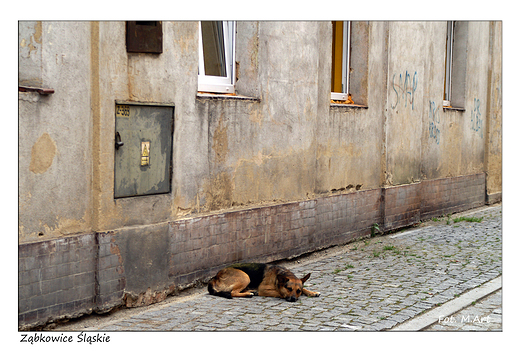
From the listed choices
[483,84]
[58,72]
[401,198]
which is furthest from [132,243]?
[483,84]

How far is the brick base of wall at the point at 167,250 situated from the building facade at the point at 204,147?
19 millimetres

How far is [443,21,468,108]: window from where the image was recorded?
548 inches

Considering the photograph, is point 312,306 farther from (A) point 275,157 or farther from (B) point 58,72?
(B) point 58,72

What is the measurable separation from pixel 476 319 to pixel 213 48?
4.78 metres

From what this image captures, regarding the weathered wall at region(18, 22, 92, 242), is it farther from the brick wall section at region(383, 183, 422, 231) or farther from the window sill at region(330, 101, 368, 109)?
the brick wall section at region(383, 183, 422, 231)

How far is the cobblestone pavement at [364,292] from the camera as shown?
5.57 meters

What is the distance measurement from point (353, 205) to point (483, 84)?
701 cm

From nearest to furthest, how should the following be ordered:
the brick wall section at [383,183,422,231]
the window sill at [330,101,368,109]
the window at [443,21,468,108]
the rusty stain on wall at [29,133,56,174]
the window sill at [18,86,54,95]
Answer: the window sill at [18,86,54,95] → the rusty stain on wall at [29,133,56,174] → the window sill at [330,101,368,109] → the brick wall section at [383,183,422,231] → the window at [443,21,468,108]

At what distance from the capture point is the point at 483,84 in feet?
48.6

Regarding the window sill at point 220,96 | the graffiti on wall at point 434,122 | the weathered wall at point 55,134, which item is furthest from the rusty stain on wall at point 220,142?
the graffiti on wall at point 434,122

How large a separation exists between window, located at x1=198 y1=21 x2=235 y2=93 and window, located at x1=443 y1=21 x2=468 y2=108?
7642 mm

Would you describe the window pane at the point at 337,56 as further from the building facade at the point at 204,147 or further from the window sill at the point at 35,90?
the window sill at the point at 35,90

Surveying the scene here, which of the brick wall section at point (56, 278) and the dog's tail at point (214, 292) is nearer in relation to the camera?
the brick wall section at point (56, 278)

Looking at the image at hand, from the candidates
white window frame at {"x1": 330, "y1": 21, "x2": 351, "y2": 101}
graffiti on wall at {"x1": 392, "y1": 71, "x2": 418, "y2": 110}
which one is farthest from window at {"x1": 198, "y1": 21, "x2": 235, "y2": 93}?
graffiti on wall at {"x1": 392, "y1": 71, "x2": 418, "y2": 110}
